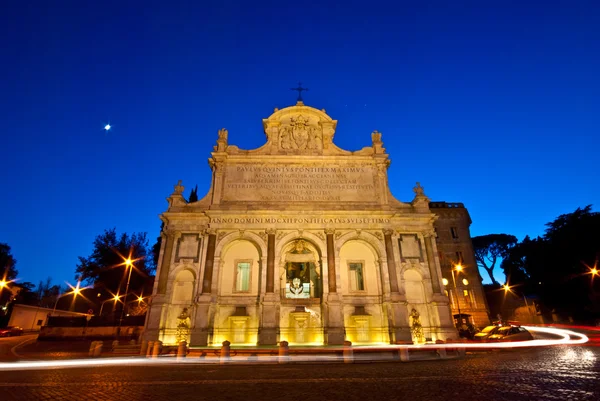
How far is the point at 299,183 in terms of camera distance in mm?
28891

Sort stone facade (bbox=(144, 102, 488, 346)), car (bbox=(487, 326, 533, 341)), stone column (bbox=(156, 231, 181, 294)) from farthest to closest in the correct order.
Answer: stone column (bbox=(156, 231, 181, 294)) → stone facade (bbox=(144, 102, 488, 346)) → car (bbox=(487, 326, 533, 341))

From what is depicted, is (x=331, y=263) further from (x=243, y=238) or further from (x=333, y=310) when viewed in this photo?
(x=243, y=238)

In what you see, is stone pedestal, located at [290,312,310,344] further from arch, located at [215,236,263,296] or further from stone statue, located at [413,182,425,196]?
stone statue, located at [413,182,425,196]

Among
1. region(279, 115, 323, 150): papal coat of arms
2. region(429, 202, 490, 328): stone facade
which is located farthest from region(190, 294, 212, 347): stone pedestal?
region(429, 202, 490, 328): stone facade

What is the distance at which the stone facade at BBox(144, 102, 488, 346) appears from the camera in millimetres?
23562

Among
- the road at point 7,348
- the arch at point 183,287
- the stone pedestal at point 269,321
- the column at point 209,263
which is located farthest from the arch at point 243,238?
the road at point 7,348

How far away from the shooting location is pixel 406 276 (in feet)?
87.1

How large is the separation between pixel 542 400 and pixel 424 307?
21510mm

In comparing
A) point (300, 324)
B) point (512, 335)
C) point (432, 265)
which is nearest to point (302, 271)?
point (300, 324)

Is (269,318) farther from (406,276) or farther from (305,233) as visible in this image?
(406,276)

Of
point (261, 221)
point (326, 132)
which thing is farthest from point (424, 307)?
point (326, 132)

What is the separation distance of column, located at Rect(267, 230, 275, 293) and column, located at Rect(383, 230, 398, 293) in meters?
9.35

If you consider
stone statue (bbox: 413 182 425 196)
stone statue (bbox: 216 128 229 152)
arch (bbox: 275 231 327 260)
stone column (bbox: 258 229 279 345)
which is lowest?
stone column (bbox: 258 229 279 345)

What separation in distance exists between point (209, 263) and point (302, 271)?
7843mm
